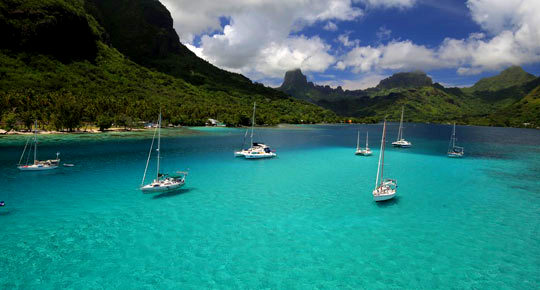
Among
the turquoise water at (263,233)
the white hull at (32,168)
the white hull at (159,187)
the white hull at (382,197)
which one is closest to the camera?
the turquoise water at (263,233)

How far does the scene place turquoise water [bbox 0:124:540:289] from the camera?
83.5 feet

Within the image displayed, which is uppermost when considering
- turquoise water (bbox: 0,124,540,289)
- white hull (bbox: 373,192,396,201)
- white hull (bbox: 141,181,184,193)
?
white hull (bbox: 373,192,396,201)

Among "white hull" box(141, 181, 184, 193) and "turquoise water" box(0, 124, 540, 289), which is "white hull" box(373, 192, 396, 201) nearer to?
"turquoise water" box(0, 124, 540, 289)

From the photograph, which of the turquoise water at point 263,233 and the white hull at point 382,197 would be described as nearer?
the turquoise water at point 263,233

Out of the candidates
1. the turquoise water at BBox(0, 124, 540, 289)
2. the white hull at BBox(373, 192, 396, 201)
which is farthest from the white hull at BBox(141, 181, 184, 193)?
the white hull at BBox(373, 192, 396, 201)

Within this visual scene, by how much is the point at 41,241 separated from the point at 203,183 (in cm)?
3035

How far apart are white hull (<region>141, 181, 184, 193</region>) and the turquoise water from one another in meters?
1.32

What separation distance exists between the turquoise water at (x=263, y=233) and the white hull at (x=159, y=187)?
1325 millimetres

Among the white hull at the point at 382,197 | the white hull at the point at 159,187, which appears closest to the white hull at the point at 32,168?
the white hull at the point at 159,187

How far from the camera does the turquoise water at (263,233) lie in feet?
83.5

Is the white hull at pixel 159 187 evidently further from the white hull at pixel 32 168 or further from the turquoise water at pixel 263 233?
the white hull at pixel 32 168

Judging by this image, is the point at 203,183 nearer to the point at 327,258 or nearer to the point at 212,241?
the point at 212,241

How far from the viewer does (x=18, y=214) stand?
38094mm

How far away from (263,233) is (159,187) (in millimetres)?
23757
